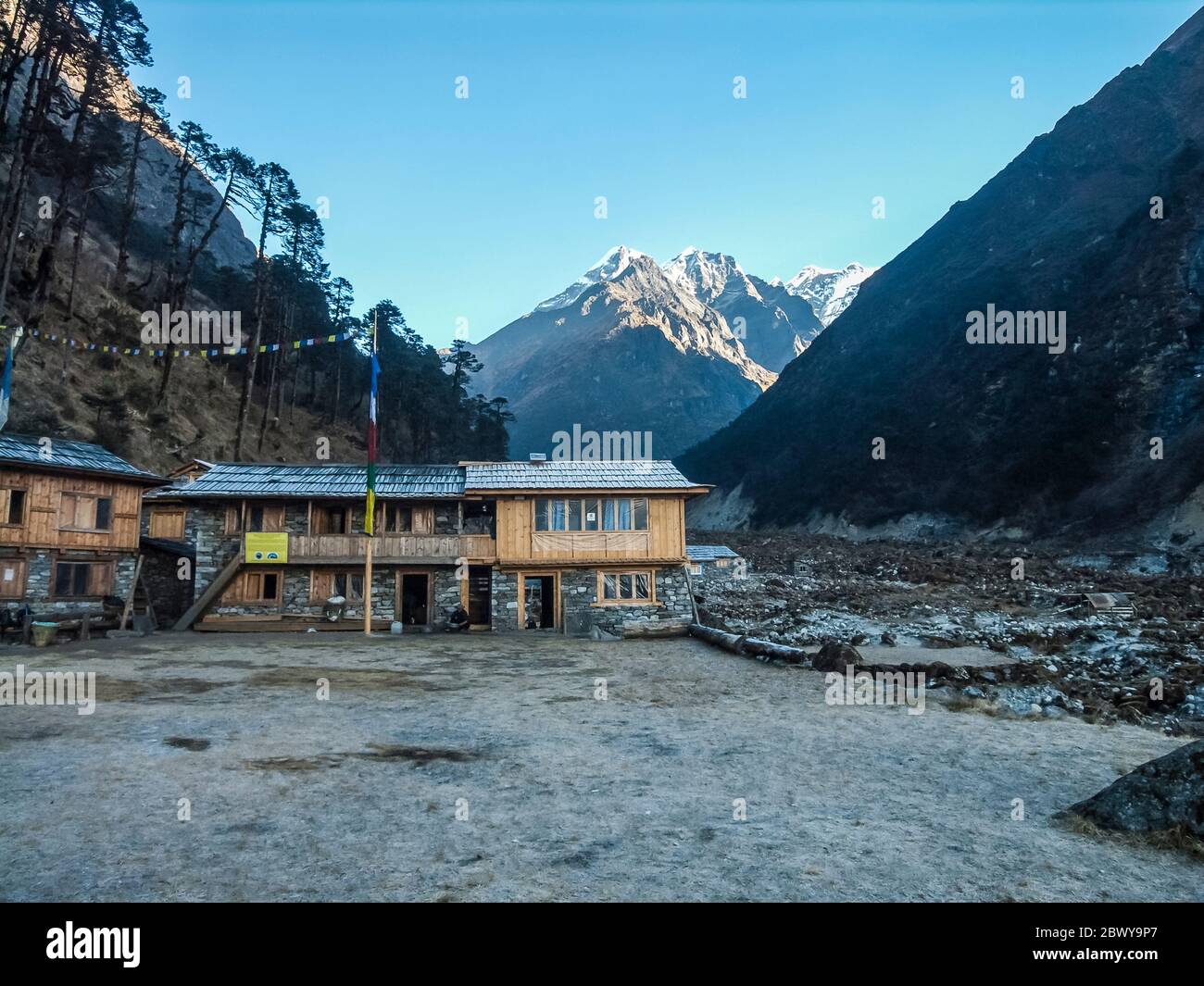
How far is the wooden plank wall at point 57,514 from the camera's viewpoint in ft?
79.6

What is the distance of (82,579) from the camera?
2634 centimetres

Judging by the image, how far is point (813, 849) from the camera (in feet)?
21.5

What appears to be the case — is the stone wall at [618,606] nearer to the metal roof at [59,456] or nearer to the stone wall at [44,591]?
the stone wall at [44,591]

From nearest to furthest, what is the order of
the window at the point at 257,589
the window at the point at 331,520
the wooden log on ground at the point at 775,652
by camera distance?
the wooden log on ground at the point at 775,652 → the window at the point at 257,589 → the window at the point at 331,520

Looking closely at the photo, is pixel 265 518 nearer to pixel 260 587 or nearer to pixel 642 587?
pixel 260 587

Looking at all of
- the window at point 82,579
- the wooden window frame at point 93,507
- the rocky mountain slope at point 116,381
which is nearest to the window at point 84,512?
the wooden window frame at point 93,507

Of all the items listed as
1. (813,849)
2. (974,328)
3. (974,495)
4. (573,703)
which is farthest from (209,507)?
(974,328)

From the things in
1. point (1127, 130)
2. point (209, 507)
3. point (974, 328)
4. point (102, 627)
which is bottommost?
point (102, 627)

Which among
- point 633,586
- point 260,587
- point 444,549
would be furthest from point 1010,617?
point 260,587

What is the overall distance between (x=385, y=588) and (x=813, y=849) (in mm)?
24380

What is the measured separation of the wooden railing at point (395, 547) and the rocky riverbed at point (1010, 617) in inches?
427
